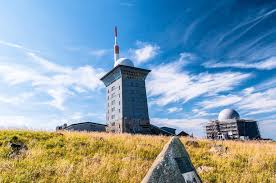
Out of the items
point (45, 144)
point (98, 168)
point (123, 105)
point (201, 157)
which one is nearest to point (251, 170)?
point (201, 157)

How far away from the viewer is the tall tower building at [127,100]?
234 feet

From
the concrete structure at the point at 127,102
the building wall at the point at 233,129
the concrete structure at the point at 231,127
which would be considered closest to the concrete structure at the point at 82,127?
the concrete structure at the point at 127,102

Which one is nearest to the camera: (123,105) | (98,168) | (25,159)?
(98,168)

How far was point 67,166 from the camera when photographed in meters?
9.53

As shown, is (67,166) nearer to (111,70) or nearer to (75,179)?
(75,179)

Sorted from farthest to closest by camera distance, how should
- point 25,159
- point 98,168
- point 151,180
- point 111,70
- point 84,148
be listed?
point 111,70
point 84,148
point 25,159
point 98,168
point 151,180

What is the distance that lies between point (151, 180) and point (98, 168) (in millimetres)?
4989

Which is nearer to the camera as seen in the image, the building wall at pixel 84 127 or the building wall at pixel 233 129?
the building wall at pixel 84 127

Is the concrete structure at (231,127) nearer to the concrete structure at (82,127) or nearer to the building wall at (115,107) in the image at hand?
the building wall at (115,107)

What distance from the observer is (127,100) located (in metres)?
73.8

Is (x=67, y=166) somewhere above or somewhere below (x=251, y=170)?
above

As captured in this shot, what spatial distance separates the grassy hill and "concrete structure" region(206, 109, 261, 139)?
58.7 meters

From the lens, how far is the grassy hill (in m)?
8.88

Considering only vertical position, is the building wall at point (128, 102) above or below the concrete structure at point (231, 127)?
above
